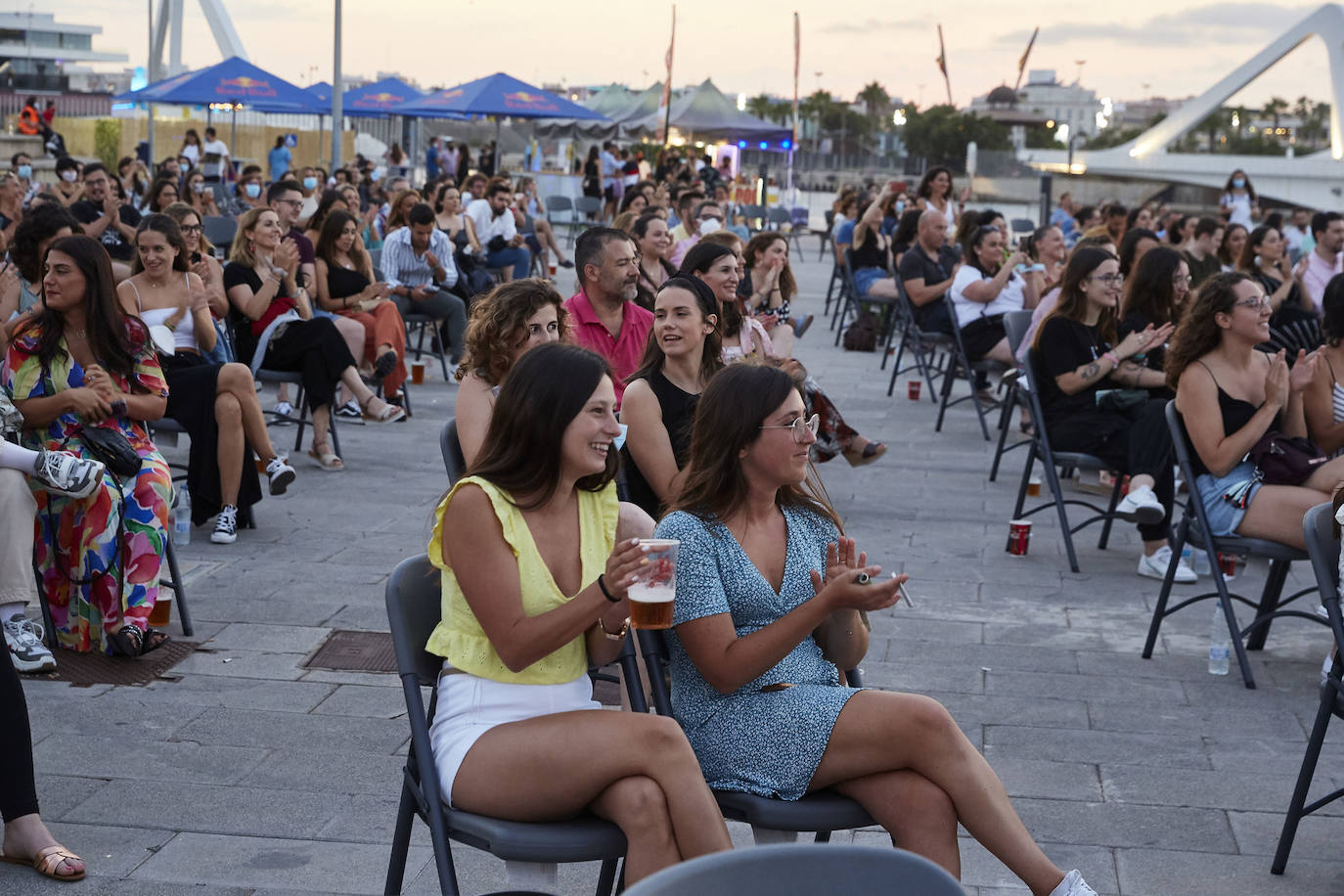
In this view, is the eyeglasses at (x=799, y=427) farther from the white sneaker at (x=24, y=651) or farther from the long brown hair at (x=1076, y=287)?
the long brown hair at (x=1076, y=287)

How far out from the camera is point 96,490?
4.66 m

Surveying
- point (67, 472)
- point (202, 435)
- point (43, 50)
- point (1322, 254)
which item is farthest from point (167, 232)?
point (43, 50)

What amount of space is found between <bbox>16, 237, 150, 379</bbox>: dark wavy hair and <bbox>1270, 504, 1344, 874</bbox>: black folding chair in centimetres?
367

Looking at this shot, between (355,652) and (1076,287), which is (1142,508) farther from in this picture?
(355,652)

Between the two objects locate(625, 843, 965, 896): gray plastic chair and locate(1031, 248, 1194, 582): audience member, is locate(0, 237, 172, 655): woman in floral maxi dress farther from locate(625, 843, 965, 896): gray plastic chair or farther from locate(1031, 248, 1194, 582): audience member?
locate(1031, 248, 1194, 582): audience member

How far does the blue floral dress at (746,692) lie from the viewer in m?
2.79

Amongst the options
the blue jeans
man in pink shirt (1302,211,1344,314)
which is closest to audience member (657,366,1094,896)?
man in pink shirt (1302,211,1344,314)

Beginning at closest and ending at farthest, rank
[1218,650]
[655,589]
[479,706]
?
[655,589] < [479,706] < [1218,650]

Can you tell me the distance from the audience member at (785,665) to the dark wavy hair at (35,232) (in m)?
3.77

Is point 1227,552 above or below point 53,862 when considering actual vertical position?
above

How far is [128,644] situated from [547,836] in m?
2.68

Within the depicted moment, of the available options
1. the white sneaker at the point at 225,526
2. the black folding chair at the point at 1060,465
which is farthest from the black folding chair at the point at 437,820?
the black folding chair at the point at 1060,465

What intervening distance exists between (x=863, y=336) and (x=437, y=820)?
11640 millimetres

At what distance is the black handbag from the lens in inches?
189
